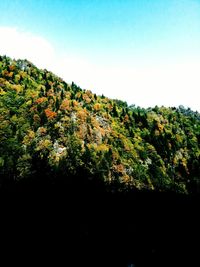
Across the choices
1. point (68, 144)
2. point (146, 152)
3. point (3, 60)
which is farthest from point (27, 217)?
point (3, 60)

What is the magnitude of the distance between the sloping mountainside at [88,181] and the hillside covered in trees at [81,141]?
40 cm

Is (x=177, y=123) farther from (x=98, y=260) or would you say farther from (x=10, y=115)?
(x=98, y=260)

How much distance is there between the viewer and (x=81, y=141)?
98.4 meters

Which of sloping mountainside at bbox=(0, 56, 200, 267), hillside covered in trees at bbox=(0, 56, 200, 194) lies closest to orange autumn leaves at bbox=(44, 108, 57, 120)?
hillside covered in trees at bbox=(0, 56, 200, 194)

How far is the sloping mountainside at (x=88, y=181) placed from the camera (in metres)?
58.6

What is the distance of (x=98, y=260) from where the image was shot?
2092 inches

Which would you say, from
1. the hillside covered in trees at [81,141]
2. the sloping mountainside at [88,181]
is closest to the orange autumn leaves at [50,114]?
the hillside covered in trees at [81,141]

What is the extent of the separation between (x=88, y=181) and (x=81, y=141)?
17485 millimetres

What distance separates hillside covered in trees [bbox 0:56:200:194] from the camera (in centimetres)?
8912

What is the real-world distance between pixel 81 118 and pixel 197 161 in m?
68.9

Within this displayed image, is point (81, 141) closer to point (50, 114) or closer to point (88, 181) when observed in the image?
point (50, 114)

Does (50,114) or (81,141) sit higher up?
(50,114)

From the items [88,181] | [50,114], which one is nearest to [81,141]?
[50,114]

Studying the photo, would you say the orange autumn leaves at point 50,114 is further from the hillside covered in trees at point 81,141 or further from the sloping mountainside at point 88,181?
the sloping mountainside at point 88,181
